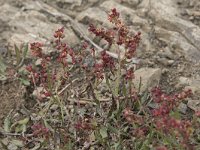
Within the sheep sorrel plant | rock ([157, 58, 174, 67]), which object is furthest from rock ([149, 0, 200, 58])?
the sheep sorrel plant

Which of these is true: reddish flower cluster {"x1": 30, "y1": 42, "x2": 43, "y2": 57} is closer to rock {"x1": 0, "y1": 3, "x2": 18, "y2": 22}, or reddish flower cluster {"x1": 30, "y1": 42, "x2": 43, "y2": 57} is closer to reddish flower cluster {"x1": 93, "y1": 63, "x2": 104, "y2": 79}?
reddish flower cluster {"x1": 93, "y1": 63, "x2": 104, "y2": 79}

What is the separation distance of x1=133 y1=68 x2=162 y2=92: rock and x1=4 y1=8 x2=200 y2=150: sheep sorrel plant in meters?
0.09

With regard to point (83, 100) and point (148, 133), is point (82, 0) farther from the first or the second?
point (148, 133)

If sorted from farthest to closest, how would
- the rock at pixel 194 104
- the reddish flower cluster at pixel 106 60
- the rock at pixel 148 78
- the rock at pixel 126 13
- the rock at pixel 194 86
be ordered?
the rock at pixel 126 13
the rock at pixel 148 78
the rock at pixel 194 86
the rock at pixel 194 104
the reddish flower cluster at pixel 106 60

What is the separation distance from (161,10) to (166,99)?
6.15 ft

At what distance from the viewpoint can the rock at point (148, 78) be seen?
4.29 metres

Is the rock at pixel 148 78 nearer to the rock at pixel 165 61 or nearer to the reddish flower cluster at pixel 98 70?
the rock at pixel 165 61

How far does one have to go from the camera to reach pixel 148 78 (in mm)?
4328

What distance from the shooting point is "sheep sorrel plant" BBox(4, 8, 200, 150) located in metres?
3.70

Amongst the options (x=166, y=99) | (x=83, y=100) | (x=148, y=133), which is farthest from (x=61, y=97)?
(x=166, y=99)

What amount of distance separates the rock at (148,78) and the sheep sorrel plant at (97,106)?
9 cm

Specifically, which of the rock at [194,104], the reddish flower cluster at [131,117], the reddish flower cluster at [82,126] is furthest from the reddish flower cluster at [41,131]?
the rock at [194,104]

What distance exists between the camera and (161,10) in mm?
5031

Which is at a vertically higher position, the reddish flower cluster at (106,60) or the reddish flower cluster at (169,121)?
the reddish flower cluster at (106,60)
